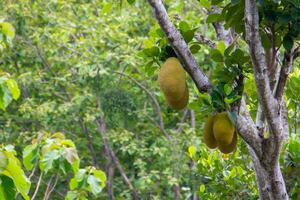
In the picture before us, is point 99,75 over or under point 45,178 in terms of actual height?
over

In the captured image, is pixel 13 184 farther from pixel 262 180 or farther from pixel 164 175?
pixel 164 175

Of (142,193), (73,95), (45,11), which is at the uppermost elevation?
(45,11)

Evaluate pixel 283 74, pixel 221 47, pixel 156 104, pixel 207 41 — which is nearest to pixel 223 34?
pixel 207 41

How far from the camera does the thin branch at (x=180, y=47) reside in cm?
161

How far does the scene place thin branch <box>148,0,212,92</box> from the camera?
1610mm

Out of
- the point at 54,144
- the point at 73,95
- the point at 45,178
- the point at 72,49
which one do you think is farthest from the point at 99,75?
the point at 54,144

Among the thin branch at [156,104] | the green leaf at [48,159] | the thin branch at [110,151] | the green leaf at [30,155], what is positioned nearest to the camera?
the green leaf at [48,159]

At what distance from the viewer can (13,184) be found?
6.15ft

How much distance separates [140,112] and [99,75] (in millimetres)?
754

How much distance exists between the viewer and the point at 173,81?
1587 mm

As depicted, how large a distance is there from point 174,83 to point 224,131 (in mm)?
173

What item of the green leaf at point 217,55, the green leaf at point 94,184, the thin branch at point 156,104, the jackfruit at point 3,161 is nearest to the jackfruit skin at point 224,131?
the green leaf at point 217,55

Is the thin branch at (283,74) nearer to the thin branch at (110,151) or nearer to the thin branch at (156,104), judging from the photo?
the thin branch at (156,104)

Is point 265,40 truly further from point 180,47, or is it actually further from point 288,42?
point 180,47
